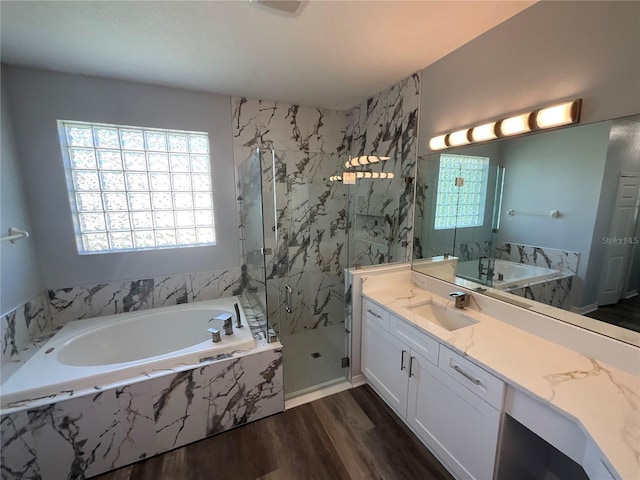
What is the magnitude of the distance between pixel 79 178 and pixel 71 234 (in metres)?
0.50

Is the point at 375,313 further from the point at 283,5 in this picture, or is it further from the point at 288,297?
the point at 283,5

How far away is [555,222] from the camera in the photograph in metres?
1.36

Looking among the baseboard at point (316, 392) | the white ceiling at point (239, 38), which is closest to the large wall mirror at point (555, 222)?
the white ceiling at point (239, 38)

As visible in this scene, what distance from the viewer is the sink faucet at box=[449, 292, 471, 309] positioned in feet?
5.74

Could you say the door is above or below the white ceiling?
below

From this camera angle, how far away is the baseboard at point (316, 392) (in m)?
2.04

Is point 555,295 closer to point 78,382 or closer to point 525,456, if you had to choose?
point 525,456

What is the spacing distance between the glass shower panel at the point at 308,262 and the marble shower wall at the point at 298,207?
1 cm

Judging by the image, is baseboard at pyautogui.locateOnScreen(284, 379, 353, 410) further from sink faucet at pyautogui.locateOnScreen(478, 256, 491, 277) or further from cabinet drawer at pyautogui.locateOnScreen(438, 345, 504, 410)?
sink faucet at pyautogui.locateOnScreen(478, 256, 491, 277)

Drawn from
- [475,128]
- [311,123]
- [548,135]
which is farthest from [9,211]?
[548,135]

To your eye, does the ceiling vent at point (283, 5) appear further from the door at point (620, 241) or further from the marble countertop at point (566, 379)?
the marble countertop at point (566, 379)

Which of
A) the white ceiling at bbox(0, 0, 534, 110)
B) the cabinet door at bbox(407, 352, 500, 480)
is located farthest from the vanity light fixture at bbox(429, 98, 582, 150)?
the cabinet door at bbox(407, 352, 500, 480)

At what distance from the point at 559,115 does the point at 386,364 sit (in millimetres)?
1839

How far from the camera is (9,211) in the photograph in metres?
1.87
